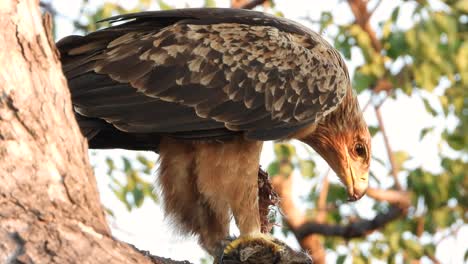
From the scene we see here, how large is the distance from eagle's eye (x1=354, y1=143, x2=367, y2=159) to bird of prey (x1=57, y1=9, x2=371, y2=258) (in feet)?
1.93

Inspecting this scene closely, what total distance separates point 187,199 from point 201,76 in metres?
0.71

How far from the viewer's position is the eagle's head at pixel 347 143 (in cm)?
629

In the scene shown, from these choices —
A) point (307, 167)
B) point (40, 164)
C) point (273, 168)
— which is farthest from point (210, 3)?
point (40, 164)

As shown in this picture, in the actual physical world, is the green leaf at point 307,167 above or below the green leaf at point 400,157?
below

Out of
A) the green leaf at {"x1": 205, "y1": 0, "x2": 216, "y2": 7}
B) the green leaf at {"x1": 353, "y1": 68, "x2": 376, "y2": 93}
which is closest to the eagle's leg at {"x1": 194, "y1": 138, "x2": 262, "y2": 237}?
the green leaf at {"x1": 205, "y1": 0, "x2": 216, "y2": 7}

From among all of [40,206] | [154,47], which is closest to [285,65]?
[154,47]

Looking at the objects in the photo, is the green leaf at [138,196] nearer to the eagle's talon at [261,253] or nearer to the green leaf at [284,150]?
the green leaf at [284,150]

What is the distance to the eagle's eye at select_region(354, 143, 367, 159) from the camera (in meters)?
6.47

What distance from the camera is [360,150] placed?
6.51 meters

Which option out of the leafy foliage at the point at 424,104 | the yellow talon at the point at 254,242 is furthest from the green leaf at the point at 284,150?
the yellow talon at the point at 254,242

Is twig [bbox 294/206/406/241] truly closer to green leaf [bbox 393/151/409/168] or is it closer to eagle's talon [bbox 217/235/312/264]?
green leaf [bbox 393/151/409/168]

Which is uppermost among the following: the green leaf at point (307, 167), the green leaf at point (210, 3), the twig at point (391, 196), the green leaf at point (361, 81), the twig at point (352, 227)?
the green leaf at point (210, 3)

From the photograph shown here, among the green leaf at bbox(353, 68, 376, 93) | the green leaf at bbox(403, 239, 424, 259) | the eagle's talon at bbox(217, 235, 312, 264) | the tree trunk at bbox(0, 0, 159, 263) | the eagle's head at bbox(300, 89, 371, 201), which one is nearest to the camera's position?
the tree trunk at bbox(0, 0, 159, 263)

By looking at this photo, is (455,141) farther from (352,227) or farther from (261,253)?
(261,253)
